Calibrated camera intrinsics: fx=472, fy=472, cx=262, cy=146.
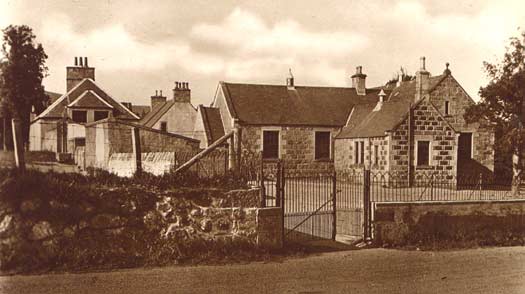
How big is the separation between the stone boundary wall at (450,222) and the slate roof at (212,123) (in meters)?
18.9

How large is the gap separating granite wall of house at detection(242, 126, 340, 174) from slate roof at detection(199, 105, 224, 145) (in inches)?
77.2

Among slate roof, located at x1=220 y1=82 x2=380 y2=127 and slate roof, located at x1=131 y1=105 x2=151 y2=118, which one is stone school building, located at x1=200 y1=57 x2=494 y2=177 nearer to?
slate roof, located at x1=220 y1=82 x2=380 y2=127

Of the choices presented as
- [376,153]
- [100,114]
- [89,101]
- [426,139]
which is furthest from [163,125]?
[426,139]

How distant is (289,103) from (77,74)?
19.5 m

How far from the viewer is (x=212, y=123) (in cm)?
3050

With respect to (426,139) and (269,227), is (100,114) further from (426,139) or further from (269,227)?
(269,227)

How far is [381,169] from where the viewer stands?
80.3 feet

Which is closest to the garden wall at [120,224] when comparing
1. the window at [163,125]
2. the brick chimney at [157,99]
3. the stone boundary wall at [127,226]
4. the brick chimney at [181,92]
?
the stone boundary wall at [127,226]

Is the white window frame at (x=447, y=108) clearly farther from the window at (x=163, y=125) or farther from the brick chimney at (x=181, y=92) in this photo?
the window at (x=163, y=125)

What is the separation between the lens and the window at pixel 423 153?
2455 cm

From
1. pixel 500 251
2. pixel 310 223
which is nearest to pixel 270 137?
pixel 310 223

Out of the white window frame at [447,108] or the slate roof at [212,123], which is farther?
the slate roof at [212,123]

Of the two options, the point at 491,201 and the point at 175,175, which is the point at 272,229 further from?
the point at 491,201

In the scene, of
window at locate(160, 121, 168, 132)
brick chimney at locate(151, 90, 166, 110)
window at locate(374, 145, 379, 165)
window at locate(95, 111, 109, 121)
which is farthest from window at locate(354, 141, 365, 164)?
brick chimney at locate(151, 90, 166, 110)
